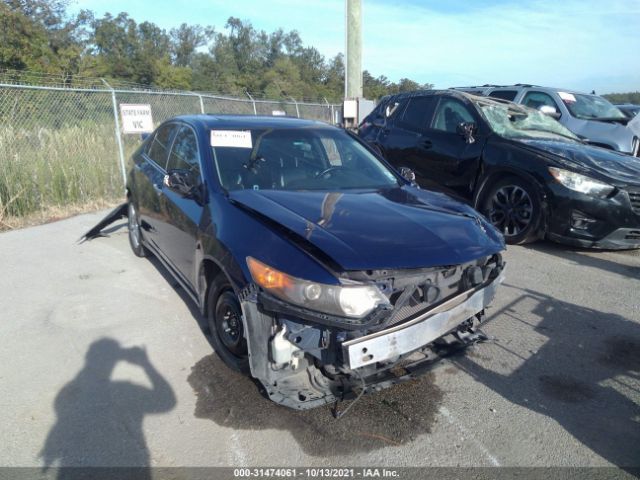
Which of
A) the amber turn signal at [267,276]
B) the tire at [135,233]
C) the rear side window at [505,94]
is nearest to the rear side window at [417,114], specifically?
the rear side window at [505,94]

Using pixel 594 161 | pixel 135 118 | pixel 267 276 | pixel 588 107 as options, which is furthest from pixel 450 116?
Answer: pixel 135 118

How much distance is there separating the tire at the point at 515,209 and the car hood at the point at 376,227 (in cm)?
247

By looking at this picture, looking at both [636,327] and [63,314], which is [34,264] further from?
[636,327]

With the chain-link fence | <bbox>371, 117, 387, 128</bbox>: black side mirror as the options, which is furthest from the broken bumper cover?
the chain-link fence

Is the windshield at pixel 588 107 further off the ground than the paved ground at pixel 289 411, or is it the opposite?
the windshield at pixel 588 107

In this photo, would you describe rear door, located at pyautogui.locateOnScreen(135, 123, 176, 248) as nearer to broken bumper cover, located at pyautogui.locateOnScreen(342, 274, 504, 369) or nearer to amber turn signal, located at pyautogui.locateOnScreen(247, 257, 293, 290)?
amber turn signal, located at pyautogui.locateOnScreen(247, 257, 293, 290)

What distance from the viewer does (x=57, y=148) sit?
8.64 m

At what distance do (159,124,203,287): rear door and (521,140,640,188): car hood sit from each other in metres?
4.03

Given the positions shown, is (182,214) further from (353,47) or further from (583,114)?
(353,47)

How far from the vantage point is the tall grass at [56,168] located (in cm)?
782

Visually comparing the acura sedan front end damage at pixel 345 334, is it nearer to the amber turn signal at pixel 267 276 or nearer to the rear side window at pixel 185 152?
the amber turn signal at pixel 267 276

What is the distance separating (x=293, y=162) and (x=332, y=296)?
1.79m

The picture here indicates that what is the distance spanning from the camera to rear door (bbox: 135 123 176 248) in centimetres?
461

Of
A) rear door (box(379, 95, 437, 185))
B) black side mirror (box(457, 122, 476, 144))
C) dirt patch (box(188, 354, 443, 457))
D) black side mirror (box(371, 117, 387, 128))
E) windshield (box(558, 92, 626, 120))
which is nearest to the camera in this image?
dirt patch (box(188, 354, 443, 457))
